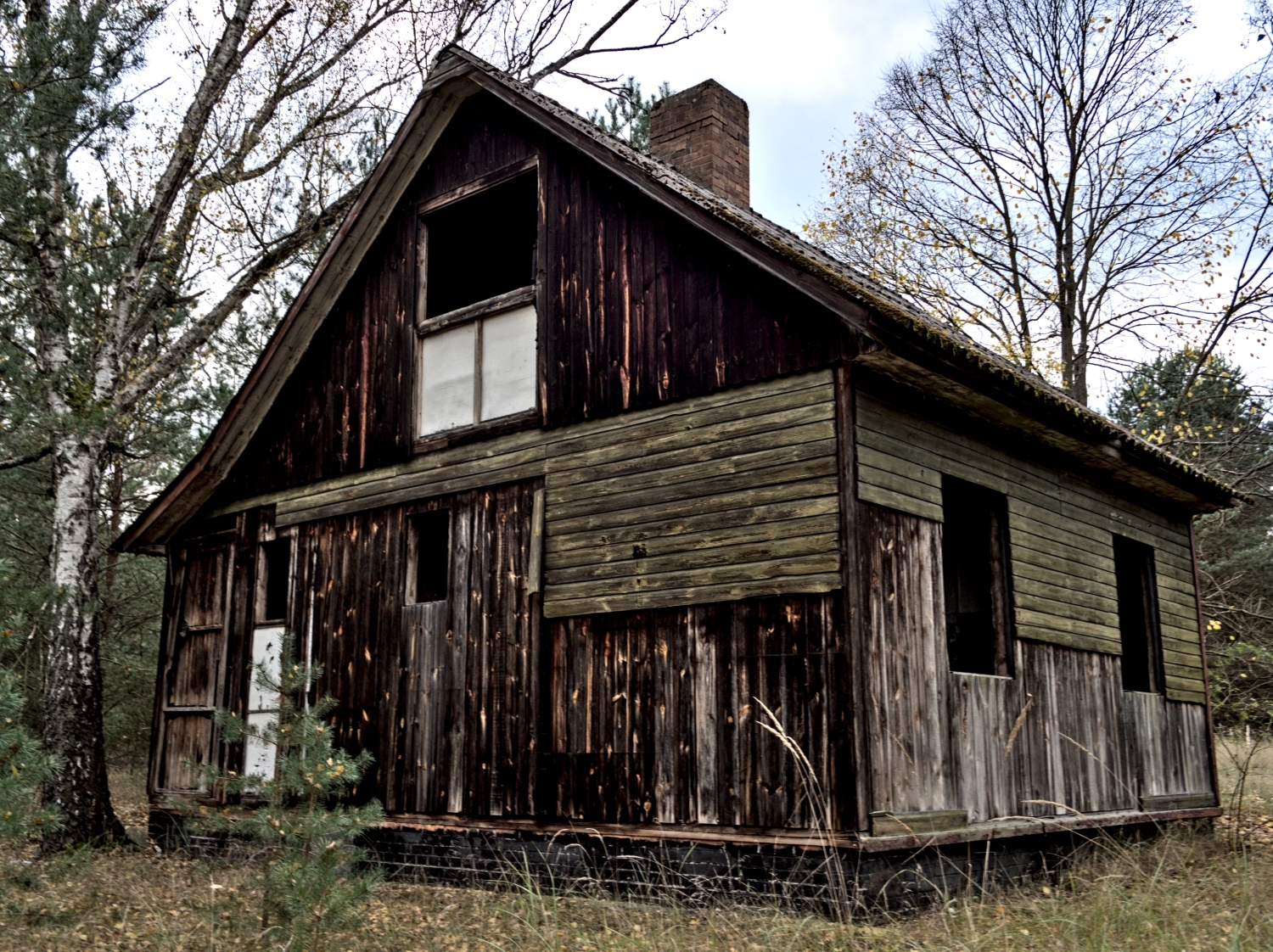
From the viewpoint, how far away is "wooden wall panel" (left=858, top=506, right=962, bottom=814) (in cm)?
806

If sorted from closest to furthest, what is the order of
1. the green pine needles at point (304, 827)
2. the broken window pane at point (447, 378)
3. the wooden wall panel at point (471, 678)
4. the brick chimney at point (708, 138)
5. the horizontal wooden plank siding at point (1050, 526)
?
the green pine needles at point (304, 827) < the horizontal wooden plank siding at point (1050, 526) < the wooden wall panel at point (471, 678) < the broken window pane at point (447, 378) < the brick chimney at point (708, 138)

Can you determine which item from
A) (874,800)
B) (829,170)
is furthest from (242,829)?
(829,170)

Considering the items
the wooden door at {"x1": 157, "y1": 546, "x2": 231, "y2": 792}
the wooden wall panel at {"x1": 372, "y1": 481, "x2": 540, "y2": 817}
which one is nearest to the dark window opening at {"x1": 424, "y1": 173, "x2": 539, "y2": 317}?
the wooden wall panel at {"x1": 372, "y1": 481, "x2": 540, "y2": 817}

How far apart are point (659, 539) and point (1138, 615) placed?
7.15 meters

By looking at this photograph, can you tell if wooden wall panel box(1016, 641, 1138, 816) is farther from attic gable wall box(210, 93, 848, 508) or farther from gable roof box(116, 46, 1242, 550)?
attic gable wall box(210, 93, 848, 508)

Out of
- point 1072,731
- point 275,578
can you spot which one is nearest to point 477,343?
point 275,578

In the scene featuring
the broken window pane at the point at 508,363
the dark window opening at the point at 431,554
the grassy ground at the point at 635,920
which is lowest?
the grassy ground at the point at 635,920

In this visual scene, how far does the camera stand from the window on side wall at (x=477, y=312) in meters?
10.8

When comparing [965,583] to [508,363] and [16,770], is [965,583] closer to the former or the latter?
[508,363]

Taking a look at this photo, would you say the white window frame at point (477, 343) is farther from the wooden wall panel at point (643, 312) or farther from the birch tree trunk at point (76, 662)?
the birch tree trunk at point (76, 662)

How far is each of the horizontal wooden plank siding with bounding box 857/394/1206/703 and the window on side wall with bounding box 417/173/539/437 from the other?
336 centimetres

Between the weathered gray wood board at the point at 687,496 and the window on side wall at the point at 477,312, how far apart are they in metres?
0.55

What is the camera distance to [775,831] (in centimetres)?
808

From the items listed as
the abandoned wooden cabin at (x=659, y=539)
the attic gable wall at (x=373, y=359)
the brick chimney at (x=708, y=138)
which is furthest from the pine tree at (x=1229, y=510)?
the attic gable wall at (x=373, y=359)
